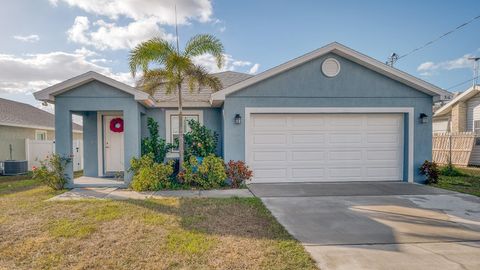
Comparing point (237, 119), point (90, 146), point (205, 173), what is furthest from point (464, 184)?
point (90, 146)

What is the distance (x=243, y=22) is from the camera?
37.2 ft

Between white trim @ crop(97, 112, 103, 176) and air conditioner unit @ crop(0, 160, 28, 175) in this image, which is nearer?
white trim @ crop(97, 112, 103, 176)

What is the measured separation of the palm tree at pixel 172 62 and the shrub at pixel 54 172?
3406 mm

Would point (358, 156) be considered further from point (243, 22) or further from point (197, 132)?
point (243, 22)

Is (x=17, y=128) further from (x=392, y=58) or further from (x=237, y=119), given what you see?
(x=392, y=58)

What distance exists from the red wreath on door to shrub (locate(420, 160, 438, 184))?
11.2m

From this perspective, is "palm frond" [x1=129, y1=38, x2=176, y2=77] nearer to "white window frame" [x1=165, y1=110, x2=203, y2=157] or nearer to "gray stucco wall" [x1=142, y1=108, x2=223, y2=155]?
"gray stucco wall" [x1=142, y1=108, x2=223, y2=155]

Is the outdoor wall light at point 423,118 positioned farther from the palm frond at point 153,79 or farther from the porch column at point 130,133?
the porch column at point 130,133

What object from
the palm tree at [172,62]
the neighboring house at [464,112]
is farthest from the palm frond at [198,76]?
the neighboring house at [464,112]

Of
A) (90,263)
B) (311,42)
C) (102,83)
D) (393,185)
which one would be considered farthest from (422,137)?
(102,83)

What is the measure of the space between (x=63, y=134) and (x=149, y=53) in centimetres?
373

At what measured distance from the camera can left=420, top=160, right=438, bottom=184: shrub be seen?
343 inches

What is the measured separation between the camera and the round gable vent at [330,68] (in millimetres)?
8773

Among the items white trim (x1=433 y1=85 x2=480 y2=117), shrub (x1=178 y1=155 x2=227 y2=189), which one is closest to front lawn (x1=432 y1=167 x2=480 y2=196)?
shrub (x1=178 y1=155 x2=227 y2=189)
